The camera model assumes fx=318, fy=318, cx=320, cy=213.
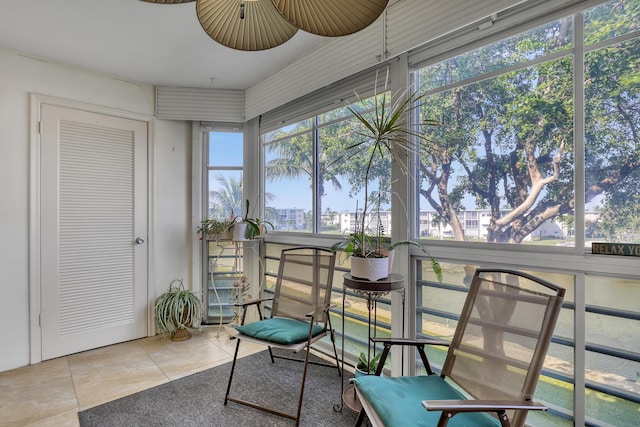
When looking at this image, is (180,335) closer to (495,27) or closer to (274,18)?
(274,18)

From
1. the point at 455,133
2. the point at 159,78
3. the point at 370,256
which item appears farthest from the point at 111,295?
the point at 455,133

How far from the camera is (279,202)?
349cm

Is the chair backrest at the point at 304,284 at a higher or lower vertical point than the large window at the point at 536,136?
lower

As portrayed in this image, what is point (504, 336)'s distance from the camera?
4.61 feet

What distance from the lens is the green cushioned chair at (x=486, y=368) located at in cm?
120

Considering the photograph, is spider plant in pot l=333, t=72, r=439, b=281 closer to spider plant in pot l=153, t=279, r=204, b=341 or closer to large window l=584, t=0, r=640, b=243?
large window l=584, t=0, r=640, b=243

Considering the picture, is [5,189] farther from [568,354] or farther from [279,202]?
[568,354]

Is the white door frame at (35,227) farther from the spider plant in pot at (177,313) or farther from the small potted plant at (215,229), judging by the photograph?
the small potted plant at (215,229)

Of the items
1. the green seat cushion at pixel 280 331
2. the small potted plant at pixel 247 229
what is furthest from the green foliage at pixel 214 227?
the green seat cushion at pixel 280 331

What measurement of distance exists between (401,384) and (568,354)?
0.91 meters

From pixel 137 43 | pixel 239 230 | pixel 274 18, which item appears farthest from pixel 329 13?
pixel 239 230

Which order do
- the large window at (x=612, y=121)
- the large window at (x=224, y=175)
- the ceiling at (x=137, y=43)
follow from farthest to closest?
the large window at (x=224, y=175), the ceiling at (x=137, y=43), the large window at (x=612, y=121)

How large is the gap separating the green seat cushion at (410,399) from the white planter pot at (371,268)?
545mm

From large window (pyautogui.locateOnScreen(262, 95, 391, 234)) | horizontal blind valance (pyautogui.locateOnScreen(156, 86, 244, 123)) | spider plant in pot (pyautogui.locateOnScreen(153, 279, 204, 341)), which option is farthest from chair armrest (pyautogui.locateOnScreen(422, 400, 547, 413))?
horizontal blind valance (pyautogui.locateOnScreen(156, 86, 244, 123))
